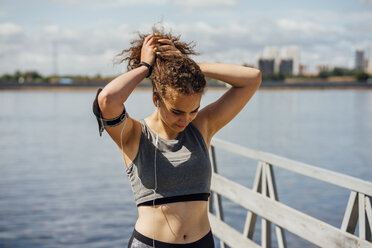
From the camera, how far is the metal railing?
2955 millimetres

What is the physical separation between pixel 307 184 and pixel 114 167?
22.6 ft

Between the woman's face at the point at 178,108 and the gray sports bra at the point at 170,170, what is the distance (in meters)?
0.11

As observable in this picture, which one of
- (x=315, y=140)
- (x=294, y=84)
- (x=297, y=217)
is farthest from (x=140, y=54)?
(x=294, y=84)

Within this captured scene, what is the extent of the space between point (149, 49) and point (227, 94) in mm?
528

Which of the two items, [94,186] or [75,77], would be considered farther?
[75,77]

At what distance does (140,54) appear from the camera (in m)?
2.47

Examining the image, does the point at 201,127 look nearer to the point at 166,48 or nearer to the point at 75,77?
the point at 166,48

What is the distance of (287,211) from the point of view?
12.4ft

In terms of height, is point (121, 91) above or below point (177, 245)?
above

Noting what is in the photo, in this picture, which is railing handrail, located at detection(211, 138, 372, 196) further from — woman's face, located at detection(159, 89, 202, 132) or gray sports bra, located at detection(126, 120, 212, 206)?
woman's face, located at detection(159, 89, 202, 132)

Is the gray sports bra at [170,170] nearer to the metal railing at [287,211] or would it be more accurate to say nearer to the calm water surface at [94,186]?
the metal railing at [287,211]

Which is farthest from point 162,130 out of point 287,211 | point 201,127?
point 287,211

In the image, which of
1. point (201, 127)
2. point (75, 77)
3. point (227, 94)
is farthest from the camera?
point (75, 77)

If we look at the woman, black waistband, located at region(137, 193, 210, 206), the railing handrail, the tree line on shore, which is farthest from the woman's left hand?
the tree line on shore
